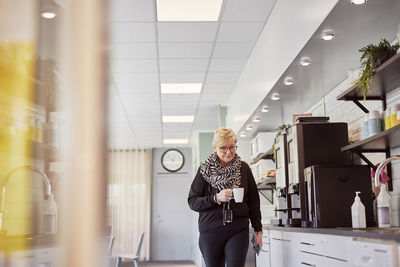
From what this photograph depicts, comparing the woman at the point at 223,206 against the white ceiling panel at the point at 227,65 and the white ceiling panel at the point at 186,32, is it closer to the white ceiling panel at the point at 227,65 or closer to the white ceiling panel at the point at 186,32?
the white ceiling panel at the point at 186,32

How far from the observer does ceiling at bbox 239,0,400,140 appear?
2.51m

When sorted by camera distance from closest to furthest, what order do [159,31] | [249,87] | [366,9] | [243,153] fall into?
1. [366,9]
2. [159,31]
3. [249,87]
4. [243,153]

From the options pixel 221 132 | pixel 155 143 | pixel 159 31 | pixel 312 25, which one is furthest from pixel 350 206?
pixel 155 143

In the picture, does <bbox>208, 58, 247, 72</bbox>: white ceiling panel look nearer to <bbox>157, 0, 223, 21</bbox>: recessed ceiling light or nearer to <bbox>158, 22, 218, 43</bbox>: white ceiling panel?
<bbox>158, 22, 218, 43</bbox>: white ceiling panel

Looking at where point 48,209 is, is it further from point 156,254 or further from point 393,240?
point 156,254

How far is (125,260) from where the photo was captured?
10992mm

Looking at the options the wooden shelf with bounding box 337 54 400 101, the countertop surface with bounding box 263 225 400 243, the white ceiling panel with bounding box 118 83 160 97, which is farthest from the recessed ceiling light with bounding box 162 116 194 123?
the wooden shelf with bounding box 337 54 400 101

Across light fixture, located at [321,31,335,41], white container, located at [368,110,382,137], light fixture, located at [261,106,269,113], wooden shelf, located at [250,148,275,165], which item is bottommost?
white container, located at [368,110,382,137]

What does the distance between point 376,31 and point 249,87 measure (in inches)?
96.3

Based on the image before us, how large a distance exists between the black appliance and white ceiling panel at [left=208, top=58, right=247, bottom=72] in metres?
2.62

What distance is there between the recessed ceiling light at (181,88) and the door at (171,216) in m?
5.26

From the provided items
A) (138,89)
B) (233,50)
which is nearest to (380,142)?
(233,50)

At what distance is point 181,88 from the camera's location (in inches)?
255

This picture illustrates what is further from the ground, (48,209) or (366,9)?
(366,9)
